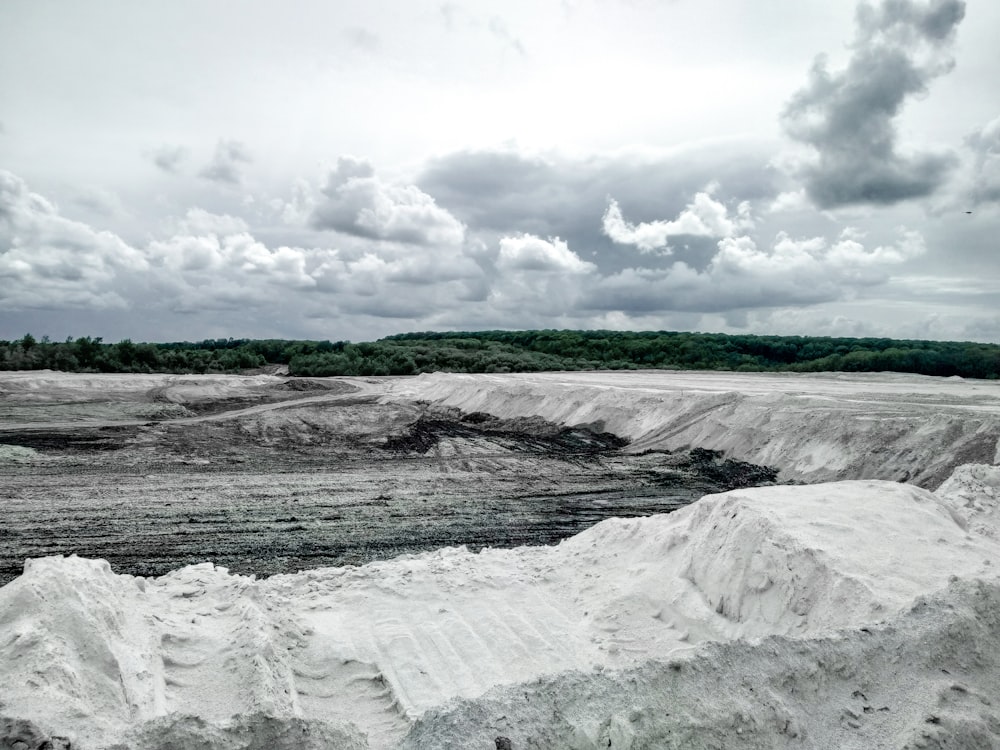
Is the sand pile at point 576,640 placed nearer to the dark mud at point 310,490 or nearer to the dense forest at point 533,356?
the dark mud at point 310,490

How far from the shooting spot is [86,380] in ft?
102

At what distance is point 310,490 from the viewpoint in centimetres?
1306

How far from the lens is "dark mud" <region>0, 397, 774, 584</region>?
9.30 metres

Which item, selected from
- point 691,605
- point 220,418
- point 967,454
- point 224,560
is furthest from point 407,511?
point 220,418

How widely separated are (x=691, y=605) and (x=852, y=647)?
2072mm

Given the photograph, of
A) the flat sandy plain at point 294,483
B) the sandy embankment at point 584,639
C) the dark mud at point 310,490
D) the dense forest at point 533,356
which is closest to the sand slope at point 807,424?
the dark mud at point 310,490

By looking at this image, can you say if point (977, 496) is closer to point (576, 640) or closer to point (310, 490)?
point (576, 640)

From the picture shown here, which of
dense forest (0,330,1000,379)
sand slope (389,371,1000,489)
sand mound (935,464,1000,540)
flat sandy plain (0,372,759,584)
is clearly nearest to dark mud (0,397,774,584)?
flat sandy plain (0,372,759,584)

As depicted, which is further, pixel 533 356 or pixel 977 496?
pixel 533 356

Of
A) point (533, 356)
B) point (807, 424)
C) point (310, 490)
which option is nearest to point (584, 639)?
point (310, 490)

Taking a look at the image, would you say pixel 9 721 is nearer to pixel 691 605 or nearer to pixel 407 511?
pixel 691 605

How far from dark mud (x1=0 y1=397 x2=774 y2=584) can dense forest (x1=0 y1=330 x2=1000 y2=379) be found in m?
27.7

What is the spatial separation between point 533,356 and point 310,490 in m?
48.4

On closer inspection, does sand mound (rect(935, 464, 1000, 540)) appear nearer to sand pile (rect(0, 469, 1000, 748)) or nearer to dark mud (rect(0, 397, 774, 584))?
sand pile (rect(0, 469, 1000, 748))
